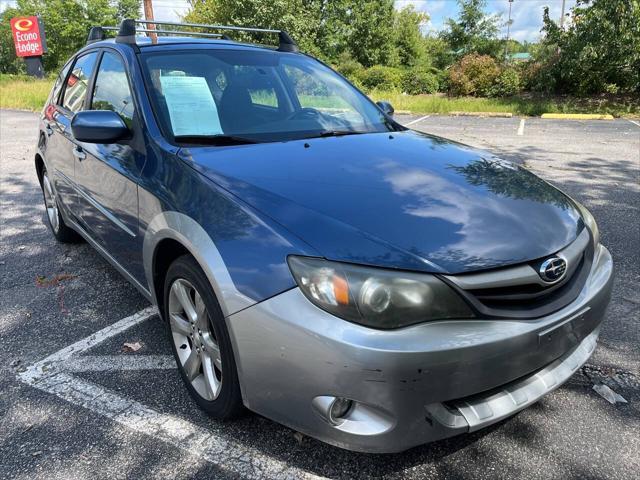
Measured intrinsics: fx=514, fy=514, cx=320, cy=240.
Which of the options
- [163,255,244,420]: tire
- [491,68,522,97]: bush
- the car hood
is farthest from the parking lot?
[491,68,522,97]: bush

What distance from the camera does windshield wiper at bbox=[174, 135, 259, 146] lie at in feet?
8.32

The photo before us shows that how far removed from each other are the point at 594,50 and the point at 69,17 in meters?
39.7

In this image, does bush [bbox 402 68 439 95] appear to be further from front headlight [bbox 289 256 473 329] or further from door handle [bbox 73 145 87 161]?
front headlight [bbox 289 256 473 329]

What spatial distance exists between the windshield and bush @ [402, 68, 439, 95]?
1905 centimetres

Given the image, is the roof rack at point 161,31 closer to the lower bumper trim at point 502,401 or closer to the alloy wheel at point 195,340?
the alloy wheel at point 195,340

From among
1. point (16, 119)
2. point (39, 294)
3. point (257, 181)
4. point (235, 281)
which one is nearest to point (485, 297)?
point (235, 281)

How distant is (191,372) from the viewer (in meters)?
2.38

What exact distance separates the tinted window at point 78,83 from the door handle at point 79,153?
1.11ft

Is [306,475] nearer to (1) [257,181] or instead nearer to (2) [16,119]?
(1) [257,181]

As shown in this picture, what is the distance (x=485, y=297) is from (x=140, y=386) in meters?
1.76

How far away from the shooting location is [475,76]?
1936cm

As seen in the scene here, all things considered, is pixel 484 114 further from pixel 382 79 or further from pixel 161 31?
pixel 161 31

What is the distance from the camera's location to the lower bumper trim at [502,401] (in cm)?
175

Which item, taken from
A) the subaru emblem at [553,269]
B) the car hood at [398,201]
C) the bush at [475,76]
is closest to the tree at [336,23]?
the bush at [475,76]
